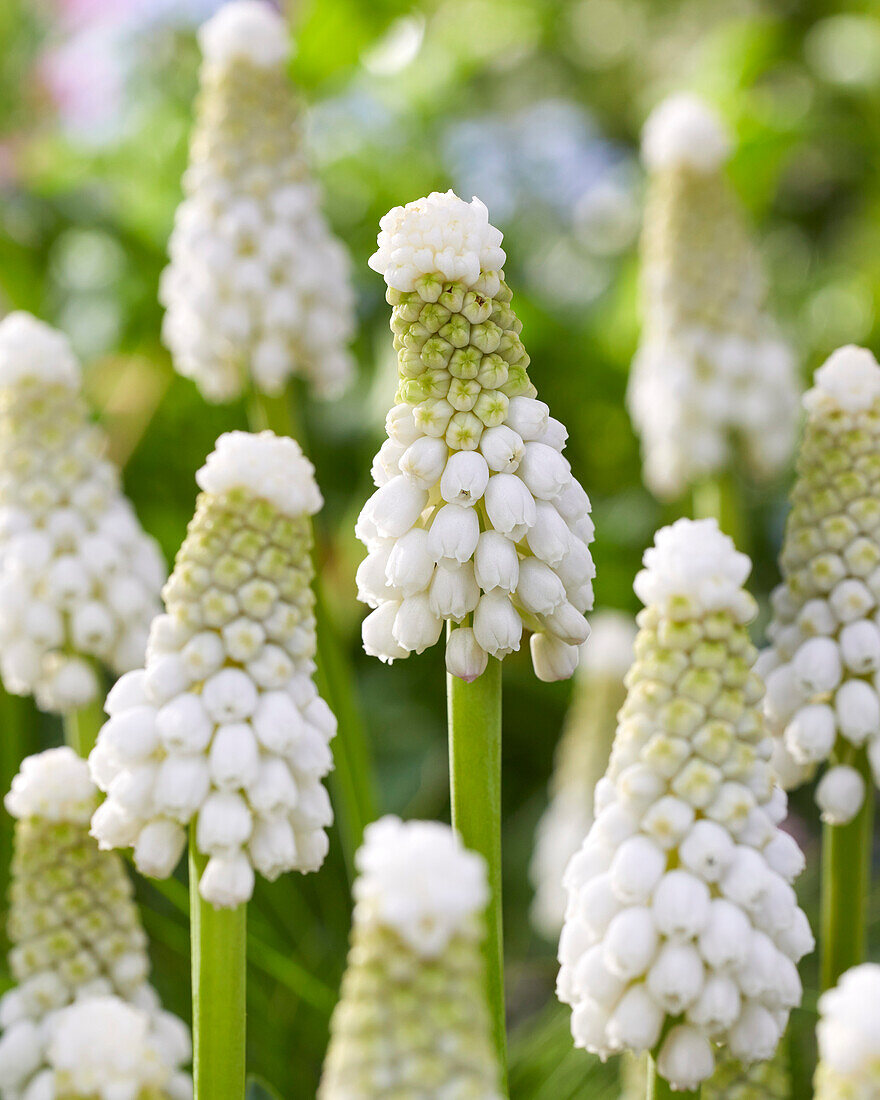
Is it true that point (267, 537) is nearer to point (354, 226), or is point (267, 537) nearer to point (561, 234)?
point (354, 226)

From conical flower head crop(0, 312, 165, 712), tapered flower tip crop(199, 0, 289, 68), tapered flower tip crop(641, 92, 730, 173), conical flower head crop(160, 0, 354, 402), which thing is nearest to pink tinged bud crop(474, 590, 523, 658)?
conical flower head crop(0, 312, 165, 712)

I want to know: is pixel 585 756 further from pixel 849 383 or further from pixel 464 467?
pixel 464 467

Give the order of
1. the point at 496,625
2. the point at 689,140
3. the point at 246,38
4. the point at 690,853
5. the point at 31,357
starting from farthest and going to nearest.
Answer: the point at 689,140 → the point at 246,38 → the point at 31,357 → the point at 496,625 → the point at 690,853

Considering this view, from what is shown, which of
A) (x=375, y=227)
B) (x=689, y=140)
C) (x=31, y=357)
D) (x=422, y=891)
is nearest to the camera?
(x=422, y=891)

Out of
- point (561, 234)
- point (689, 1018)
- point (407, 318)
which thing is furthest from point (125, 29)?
point (689, 1018)

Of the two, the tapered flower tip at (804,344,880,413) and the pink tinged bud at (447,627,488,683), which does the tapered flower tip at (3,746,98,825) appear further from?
the tapered flower tip at (804,344,880,413)

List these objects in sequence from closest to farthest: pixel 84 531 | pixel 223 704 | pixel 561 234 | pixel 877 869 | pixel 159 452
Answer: pixel 223 704, pixel 84 531, pixel 877 869, pixel 159 452, pixel 561 234

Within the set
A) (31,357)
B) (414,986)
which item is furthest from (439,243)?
(31,357)
